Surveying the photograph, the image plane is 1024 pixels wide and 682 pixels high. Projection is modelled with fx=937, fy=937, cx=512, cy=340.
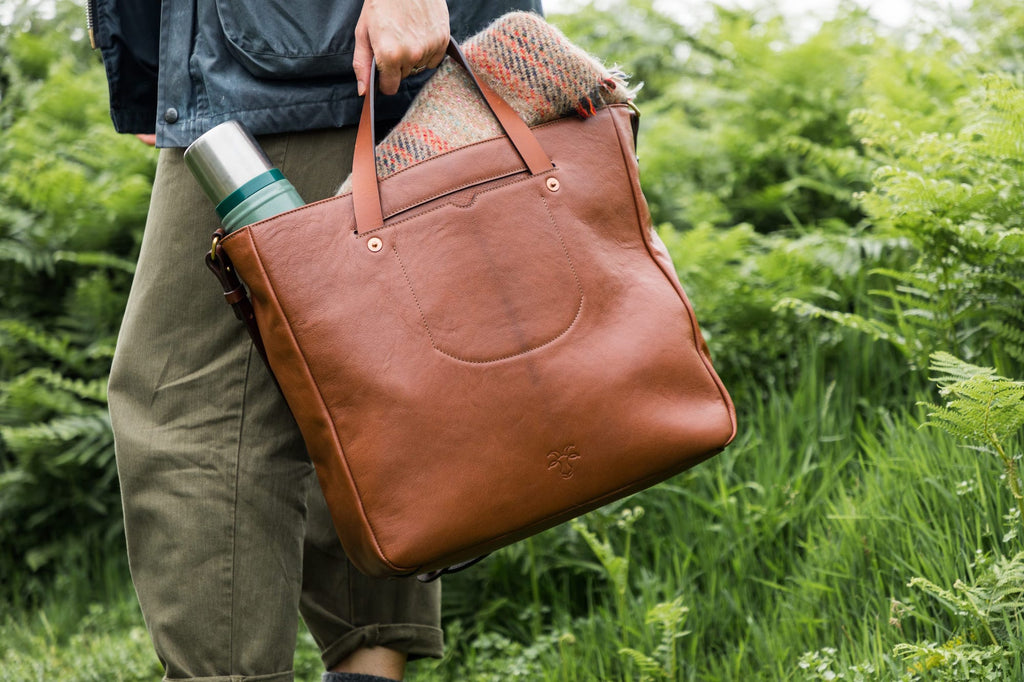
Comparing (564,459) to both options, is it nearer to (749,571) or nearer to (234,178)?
(234,178)

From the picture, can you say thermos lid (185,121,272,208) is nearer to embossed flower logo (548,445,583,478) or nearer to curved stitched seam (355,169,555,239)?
curved stitched seam (355,169,555,239)

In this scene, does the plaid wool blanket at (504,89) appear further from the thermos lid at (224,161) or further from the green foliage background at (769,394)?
the green foliage background at (769,394)

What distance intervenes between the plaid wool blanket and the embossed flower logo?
0.54m

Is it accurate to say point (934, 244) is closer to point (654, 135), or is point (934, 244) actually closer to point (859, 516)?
point (859, 516)

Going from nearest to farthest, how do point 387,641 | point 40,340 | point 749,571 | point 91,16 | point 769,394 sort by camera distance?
1. point 91,16
2. point 387,641
3. point 749,571
4. point 769,394
5. point 40,340

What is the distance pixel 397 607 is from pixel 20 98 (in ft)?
12.8

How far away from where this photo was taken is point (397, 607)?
198 centimetres

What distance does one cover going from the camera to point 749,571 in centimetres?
247

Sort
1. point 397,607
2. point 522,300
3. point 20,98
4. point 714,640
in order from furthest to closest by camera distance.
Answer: point 20,98
point 714,640
point 397,607
point 522,300

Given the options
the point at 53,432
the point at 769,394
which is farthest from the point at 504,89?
the point at 53,432

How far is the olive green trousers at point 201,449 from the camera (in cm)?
165

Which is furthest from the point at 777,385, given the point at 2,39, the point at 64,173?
the point at 2,39

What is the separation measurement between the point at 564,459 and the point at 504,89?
65cm

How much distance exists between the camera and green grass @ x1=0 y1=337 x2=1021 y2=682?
2064mm
